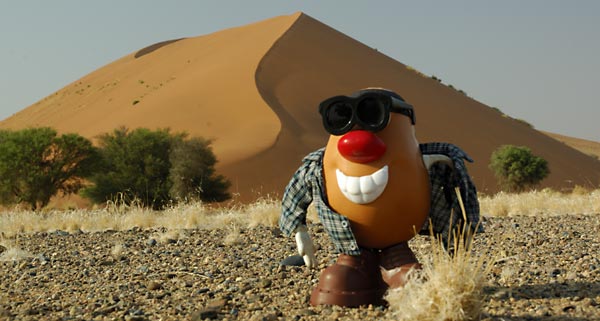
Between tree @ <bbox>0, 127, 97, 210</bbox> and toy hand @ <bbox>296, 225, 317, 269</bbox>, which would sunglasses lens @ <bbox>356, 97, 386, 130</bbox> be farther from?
tree @ <bbox>0, 127, 97, 210</bbox>

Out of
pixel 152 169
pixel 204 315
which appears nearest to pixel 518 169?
pixel 152 169

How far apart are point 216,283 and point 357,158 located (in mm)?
1963

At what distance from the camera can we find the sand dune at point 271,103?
34.4 m

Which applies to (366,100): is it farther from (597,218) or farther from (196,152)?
(196,152)

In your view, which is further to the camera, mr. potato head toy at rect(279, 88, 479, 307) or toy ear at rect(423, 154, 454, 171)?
toy ear at rect(423, 154, 454, 171)

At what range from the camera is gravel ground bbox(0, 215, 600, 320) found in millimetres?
4684

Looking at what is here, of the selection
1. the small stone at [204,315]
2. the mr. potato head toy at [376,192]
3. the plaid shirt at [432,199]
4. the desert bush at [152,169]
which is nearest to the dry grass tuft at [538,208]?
the plaid shirt at [432,199]

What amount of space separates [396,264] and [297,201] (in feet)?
2.83

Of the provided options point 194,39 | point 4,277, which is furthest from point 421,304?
point 194,39

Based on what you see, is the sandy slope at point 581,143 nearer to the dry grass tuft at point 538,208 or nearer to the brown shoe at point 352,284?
the dry grass tuft at point 538,208

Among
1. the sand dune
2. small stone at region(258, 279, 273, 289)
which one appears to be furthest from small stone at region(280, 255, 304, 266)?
the sand dune

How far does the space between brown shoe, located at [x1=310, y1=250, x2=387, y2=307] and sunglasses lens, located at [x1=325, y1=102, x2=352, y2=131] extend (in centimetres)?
90

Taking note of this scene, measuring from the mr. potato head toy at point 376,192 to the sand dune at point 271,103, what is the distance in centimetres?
2415

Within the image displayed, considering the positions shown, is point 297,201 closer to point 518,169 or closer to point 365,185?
point 365,185
